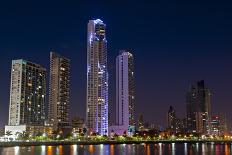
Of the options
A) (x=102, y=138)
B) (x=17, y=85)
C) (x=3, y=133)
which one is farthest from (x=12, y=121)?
(x=102, y=138)

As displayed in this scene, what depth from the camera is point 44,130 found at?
643 ft

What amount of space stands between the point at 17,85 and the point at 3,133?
25225 millimetres

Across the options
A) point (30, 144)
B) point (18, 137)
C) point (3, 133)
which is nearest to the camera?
point (30, 144)

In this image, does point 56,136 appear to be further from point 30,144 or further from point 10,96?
point 30,144

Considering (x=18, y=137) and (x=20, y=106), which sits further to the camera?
(x=20, y=106)

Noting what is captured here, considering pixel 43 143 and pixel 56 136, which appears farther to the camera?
pixel 56 136

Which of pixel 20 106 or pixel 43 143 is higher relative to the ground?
pixel 20 106

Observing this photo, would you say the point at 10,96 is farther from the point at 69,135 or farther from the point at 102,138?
the point at 102,138

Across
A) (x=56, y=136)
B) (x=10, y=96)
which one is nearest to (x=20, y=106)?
(x=10, y=96)

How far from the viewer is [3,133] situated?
189 meters

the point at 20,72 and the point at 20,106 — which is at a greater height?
the point at 20,72

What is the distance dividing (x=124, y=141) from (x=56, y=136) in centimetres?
3328

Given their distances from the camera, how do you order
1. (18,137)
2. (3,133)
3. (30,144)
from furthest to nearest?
1. (3,133)
2. (18,137)
3. (30,144)

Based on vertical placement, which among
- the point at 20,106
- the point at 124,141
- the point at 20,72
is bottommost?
the point at 124,141
